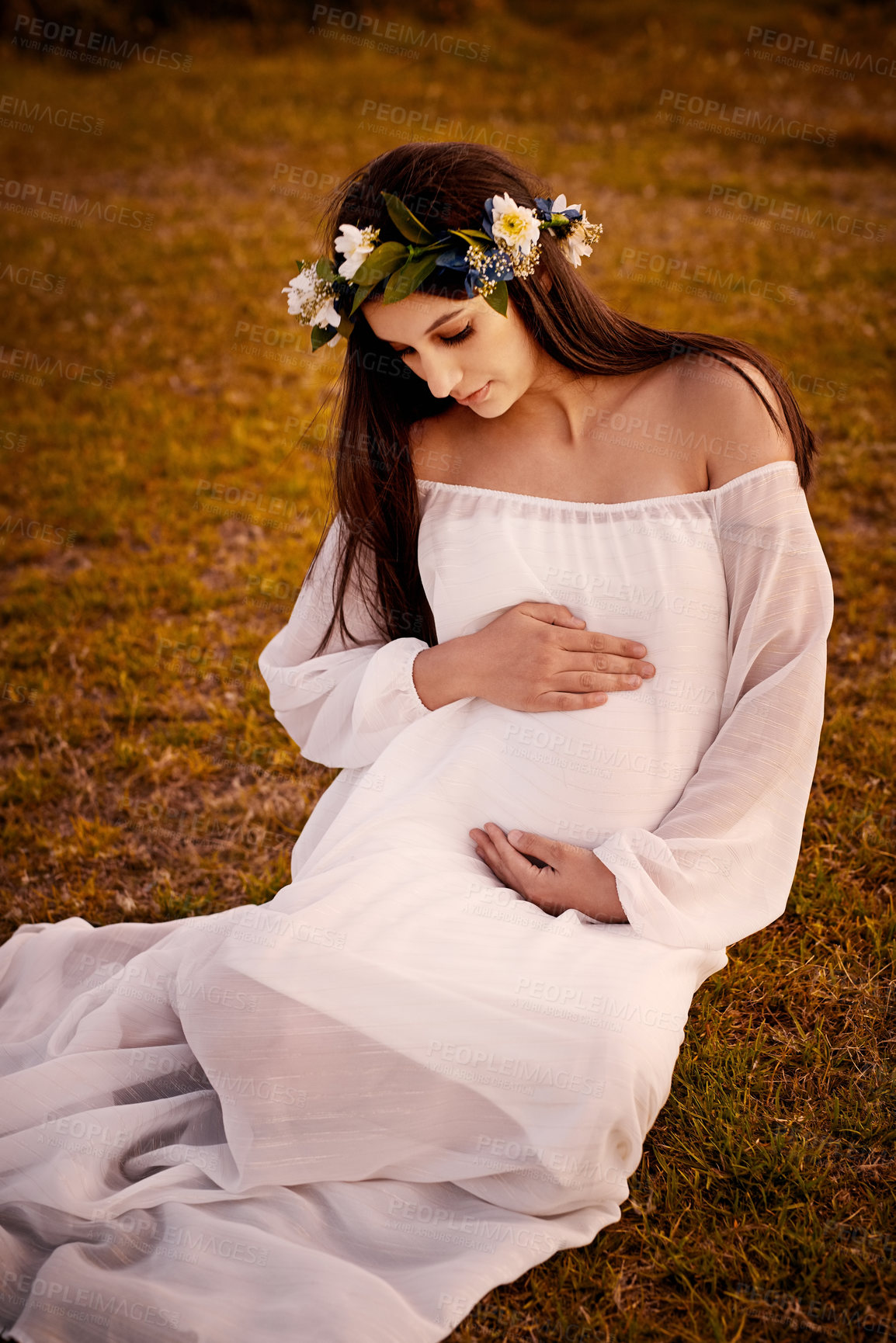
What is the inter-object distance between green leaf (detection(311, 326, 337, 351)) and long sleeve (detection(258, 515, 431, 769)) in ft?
1.76

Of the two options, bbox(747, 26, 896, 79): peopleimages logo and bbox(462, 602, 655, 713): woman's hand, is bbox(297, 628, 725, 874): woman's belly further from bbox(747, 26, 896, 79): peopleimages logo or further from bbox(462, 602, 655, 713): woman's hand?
bbox(747, 26, 896, 79): peopleimages logo

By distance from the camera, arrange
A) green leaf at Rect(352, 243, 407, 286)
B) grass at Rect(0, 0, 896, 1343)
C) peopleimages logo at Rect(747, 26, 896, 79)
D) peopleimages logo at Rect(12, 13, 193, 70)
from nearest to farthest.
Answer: green leaf at Rect(352, 243, 407, 286) < grass at Rect(0, 0, 896, 1343) < peopleimages logo at Rect(747, 26, 896, 79) < peopleimages logo at Rect(12, 13, 193, 70)

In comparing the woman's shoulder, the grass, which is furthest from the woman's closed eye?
the grass

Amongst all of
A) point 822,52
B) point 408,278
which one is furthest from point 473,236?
point 822,52

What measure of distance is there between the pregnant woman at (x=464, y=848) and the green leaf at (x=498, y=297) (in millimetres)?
23

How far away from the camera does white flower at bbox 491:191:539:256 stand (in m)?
2.57

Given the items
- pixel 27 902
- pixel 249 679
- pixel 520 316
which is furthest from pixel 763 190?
pixel 27 902

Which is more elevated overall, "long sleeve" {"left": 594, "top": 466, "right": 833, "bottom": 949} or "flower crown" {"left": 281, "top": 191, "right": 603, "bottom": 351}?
"flower crown" {"left": 281, "top": 191, "right": 603, "bottom": 351}

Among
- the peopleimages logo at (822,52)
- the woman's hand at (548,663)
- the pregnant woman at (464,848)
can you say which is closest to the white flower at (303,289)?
the pregnant woman at (464,848)

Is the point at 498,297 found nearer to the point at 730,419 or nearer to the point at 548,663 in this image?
the point at 730,419

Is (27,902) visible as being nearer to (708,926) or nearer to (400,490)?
(400,490)

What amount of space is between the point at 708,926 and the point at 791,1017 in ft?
2.68

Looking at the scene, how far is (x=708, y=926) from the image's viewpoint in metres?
2.55

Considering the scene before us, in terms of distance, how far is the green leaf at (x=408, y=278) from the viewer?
101 inches
